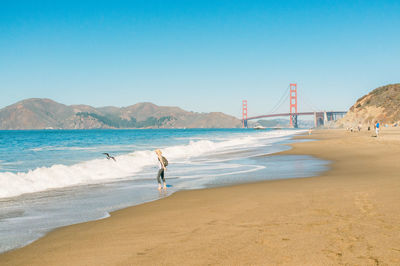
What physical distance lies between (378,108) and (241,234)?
8758 centimetres

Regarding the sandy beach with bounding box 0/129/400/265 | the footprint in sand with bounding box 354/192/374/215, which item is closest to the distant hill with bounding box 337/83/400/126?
the footprint in sand with bounding box 354/192/374/215

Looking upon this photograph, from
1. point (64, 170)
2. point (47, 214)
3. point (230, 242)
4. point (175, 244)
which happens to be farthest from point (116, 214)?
point (64, 170)

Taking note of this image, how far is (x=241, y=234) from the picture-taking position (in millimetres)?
4605

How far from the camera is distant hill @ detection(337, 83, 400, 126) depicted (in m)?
75.4

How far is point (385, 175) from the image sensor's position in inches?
383

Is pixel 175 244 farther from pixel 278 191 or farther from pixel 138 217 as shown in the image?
pixel 278 191

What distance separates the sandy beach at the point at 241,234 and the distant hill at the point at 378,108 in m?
75.1

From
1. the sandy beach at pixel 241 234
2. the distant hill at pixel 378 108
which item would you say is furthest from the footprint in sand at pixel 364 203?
the distant hill at pixel 378 108

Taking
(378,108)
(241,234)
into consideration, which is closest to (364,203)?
(241,234)

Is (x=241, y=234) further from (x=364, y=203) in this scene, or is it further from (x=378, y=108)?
(x=378, y=108)

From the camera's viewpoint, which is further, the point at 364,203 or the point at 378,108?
the point at 378,108

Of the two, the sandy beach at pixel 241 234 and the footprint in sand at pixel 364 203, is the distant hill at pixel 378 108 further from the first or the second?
the sandy beach at pixel 241 234

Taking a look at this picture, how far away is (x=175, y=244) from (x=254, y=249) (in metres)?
0.99

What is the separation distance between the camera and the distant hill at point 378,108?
75438mm
